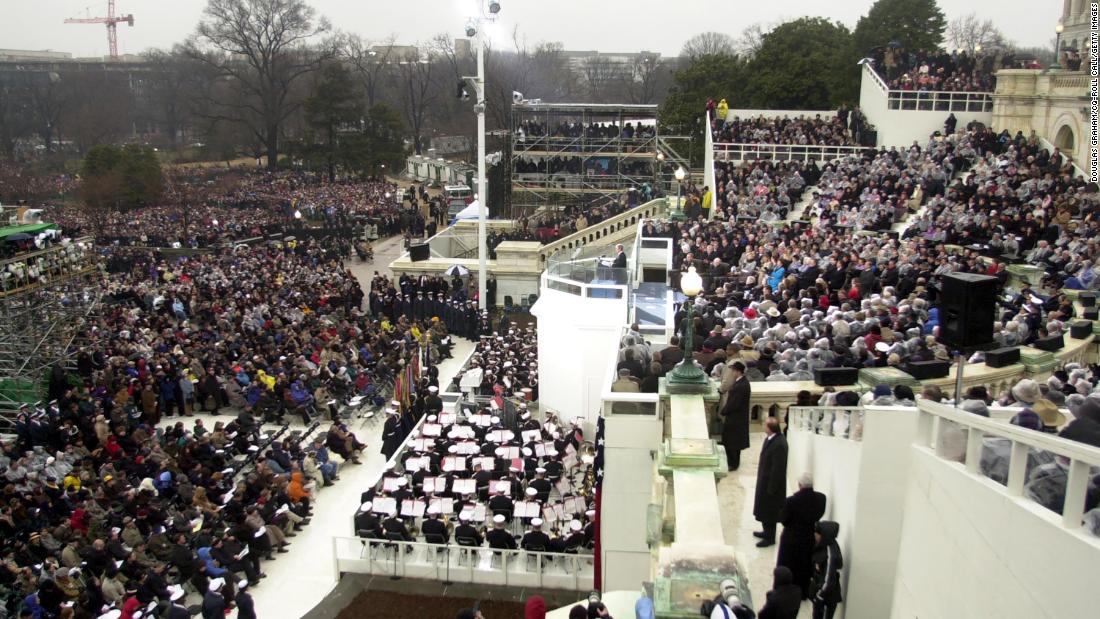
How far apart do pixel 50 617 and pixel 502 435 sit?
7.13 m

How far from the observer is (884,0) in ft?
132

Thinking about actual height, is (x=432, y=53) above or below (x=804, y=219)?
above

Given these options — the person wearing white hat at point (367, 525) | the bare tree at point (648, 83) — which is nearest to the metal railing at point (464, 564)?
the person wearing white hat at point (367, 525)

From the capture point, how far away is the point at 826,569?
6883 mm

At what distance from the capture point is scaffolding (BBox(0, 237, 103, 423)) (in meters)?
20.5

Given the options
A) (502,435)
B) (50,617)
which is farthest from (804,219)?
(50,617)

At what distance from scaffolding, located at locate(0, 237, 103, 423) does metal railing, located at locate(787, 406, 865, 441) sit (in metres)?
17.7

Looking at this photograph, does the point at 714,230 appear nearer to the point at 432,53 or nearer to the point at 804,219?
the point at 804,219

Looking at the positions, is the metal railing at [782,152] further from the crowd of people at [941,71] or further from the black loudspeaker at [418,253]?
the black loudspeaker at [418,253]

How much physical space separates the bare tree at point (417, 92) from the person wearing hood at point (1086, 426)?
70943mm

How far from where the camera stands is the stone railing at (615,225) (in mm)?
29797

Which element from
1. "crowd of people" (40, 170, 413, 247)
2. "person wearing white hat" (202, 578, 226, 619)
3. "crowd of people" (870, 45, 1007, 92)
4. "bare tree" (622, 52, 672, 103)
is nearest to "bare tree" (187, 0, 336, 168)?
"crowd of people" (40, 170, 413, 247)

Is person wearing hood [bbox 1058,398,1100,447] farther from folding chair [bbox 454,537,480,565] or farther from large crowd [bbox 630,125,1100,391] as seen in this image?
folding chair [bbox 454,537,480,565]

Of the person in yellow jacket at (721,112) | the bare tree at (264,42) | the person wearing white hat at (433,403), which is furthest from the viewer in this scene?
the bare tree at (264,42)
